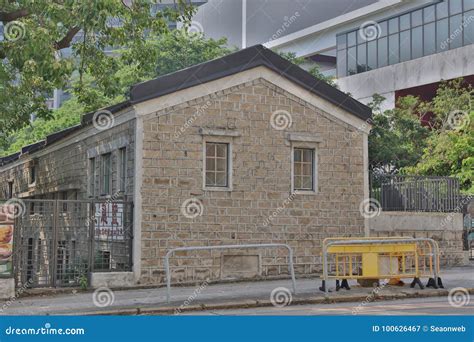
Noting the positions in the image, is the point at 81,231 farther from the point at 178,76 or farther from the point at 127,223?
the point at 178,76

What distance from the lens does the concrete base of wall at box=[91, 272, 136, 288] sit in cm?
1778

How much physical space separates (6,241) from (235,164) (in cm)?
592

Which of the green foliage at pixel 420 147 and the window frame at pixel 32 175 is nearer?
the window frame at pixel 32 175

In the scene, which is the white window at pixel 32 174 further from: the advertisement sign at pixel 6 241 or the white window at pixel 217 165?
the advertisement sign at pixel 6 241

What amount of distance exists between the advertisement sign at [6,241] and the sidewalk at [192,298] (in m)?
0.73

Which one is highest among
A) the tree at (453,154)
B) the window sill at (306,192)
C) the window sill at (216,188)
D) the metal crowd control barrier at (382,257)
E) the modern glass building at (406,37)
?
the modern glass building at (406,37)

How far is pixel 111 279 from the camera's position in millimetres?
17844

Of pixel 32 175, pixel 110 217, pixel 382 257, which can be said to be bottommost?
pixel 382 257

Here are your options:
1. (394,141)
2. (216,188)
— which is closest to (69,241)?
(216,188)

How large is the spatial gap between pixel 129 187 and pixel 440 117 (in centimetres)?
2493

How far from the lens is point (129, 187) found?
741 inches

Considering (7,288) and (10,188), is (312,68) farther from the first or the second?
(7,288)

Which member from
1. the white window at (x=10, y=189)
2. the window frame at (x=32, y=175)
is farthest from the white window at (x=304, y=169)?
the white window at (x=10, y=189)

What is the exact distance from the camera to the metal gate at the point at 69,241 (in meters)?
17.3
